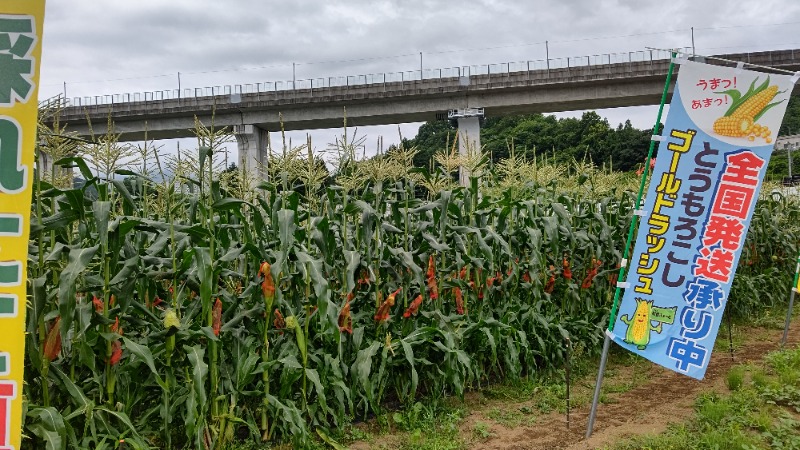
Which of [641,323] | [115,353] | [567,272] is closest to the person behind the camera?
[115,353]

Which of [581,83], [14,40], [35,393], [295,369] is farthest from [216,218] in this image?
[581,83]

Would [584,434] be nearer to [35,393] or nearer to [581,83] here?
[35,393]

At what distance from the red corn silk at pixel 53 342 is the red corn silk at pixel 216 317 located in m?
0.86

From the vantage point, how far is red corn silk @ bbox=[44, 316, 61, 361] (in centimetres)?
313

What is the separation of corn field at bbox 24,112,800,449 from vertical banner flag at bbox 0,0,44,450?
1.01m

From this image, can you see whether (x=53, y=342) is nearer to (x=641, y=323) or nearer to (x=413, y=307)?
(x=413, y=307)

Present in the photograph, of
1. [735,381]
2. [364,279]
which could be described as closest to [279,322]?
[364,279]

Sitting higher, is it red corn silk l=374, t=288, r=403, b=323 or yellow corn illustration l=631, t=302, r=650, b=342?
red corn silk l=374, t=288, r=403, b=323

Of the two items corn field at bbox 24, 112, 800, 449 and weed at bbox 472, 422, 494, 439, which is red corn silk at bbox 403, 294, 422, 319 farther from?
weed at bbox 472, 422, 494, 439

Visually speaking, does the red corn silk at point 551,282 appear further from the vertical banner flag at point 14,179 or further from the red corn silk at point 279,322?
the vertical banner flag at point 14,179

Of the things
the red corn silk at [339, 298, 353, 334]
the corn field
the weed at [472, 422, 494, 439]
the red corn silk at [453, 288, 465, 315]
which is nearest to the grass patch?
the weed at [472, 422, 494, 439]

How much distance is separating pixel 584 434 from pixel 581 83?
85.8 ft

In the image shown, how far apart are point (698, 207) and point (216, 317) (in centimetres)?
332

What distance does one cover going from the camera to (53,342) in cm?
314
